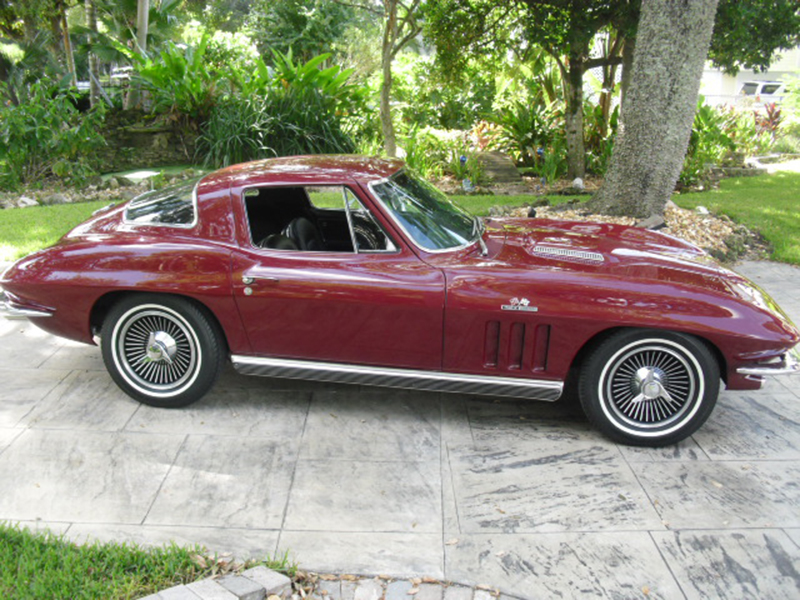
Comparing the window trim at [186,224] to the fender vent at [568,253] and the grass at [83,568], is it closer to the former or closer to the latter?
the grass at [83,568]

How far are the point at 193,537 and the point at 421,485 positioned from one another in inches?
44.4

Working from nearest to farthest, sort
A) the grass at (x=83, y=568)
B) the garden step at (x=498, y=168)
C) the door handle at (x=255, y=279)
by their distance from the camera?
the grass at (x=83, y=568) → the door handle at (x=255, y=279) → the garden step at (x=498, y=168)

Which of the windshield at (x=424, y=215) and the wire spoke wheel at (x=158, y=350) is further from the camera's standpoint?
the wire spoke wheel at (x=158, y=350)

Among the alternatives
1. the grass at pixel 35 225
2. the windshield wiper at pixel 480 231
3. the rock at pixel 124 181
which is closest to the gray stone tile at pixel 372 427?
the windshield wiper at pixel 480 231

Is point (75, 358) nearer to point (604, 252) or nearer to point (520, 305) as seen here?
point (520, 305)

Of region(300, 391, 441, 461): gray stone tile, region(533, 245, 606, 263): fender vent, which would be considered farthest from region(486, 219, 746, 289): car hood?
region(300, 391, 441, 461): gray stone tile

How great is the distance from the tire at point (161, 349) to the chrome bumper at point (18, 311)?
0.44 meters

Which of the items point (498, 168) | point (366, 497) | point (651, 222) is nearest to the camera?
point (366, 497)

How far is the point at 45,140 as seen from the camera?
10.2 m

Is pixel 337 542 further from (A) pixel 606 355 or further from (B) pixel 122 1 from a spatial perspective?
(B) pixel 122 1

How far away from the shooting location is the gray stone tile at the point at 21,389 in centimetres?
412

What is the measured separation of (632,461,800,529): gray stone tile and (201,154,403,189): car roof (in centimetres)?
231

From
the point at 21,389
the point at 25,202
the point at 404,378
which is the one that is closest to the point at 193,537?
the point at 404,378

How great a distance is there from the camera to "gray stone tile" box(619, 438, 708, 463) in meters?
3.78
